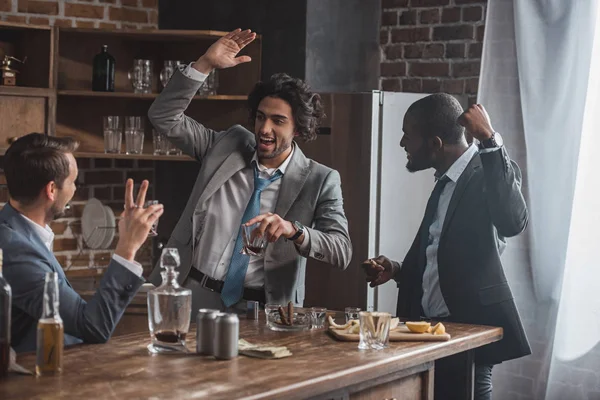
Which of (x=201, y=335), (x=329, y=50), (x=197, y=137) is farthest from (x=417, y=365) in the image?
(x=329, y=50)

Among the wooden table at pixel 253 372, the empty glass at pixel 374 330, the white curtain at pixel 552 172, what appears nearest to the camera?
the wooden table at pixel 253 372

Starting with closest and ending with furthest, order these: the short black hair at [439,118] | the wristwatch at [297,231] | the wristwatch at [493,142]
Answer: the wristwatch at [297,231]
the wristwatch at [493,142]
the short black hair at [439,118]

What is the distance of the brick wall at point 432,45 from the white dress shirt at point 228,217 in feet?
5.02

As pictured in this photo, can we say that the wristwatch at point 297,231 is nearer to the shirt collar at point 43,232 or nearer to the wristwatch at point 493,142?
the wristwatch at point 493,142

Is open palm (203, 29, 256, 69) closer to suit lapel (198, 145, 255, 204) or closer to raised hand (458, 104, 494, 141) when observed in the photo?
suit lapel (198, 145, 255, 204)

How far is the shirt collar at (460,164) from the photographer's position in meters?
3.61

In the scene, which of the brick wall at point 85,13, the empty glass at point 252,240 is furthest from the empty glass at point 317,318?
the brick wall at point 85,13

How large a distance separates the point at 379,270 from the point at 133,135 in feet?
5.80

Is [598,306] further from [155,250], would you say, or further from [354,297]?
[155,250]

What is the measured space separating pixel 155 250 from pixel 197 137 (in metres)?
1.63

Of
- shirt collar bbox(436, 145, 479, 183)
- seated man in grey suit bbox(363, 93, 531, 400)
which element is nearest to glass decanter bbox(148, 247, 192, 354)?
seated man in grey suit bbox(363, 93, 531, 400)

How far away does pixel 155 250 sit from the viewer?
525cm

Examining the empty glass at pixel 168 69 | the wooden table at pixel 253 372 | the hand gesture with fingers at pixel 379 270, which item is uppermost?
the empty glass at pixel 168 69

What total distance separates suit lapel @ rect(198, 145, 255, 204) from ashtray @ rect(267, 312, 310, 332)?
717mm
